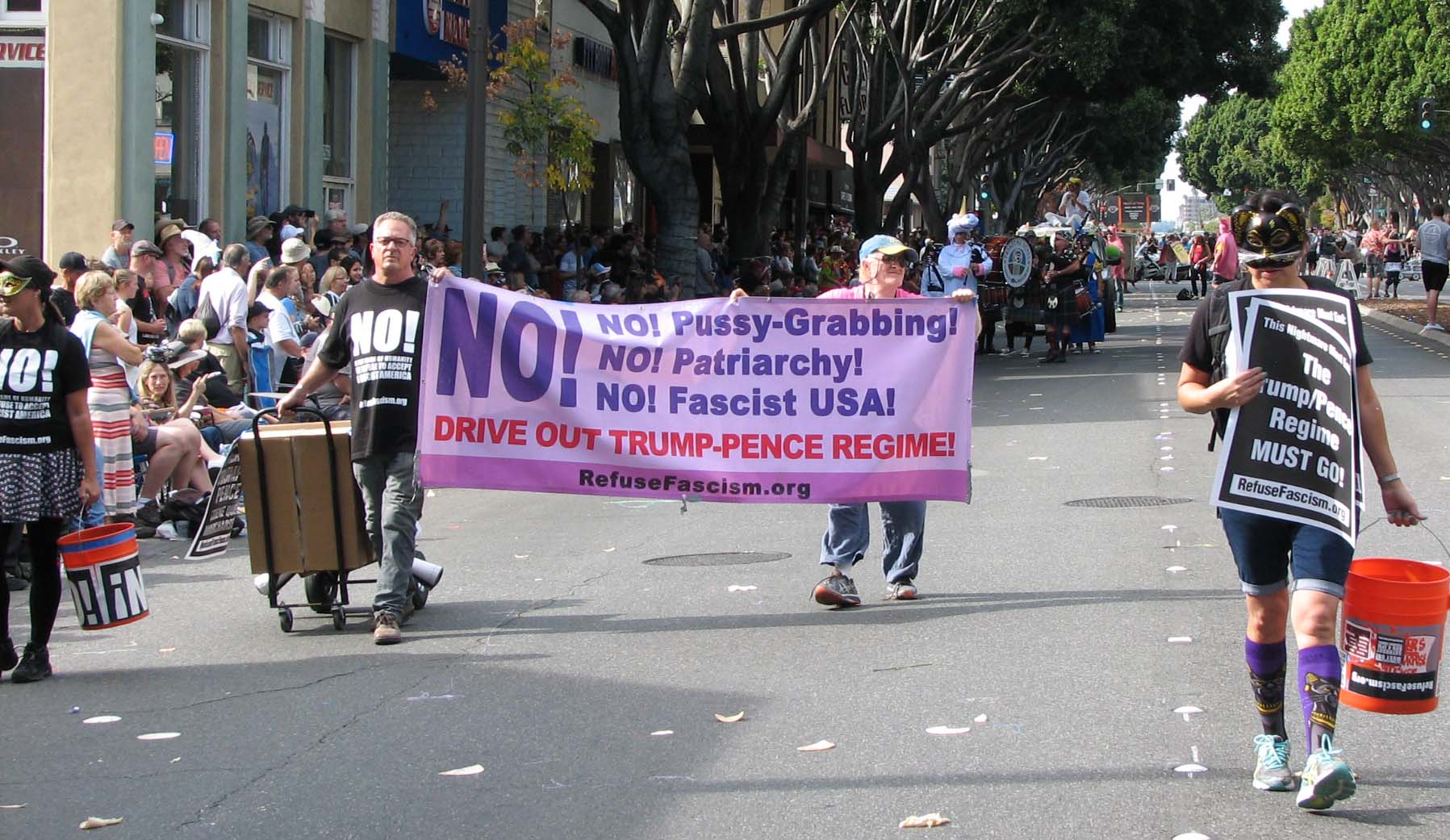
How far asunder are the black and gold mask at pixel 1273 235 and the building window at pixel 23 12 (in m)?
15.4

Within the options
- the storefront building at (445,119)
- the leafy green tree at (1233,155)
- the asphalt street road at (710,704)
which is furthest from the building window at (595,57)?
the leafy green tree at (1233,155)

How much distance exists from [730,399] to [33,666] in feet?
10.7

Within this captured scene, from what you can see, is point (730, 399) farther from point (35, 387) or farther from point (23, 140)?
point (23, 140)

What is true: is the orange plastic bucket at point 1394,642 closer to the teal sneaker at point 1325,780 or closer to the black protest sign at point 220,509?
the teal sneaker at point 1325,780

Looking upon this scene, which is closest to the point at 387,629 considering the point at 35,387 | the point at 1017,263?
the point at 35,387

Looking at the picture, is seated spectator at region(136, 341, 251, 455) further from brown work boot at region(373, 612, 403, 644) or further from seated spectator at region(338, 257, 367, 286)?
brown work boot at region(373, 612, 403, 644)

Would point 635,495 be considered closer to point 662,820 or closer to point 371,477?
point 371,477

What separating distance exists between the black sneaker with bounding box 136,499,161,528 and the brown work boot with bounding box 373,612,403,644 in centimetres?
446

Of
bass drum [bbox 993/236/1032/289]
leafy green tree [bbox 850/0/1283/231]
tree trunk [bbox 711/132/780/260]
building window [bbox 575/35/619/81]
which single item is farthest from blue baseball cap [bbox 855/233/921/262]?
leafy green tree [bbox 850/0/1283/231]

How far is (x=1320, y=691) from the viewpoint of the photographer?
5207mm

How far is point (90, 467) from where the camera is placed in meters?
7.73

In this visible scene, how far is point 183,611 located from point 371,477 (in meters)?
1.60

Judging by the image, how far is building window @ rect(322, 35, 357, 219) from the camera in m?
23.9

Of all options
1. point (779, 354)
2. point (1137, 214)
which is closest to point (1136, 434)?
point (779, 354)
